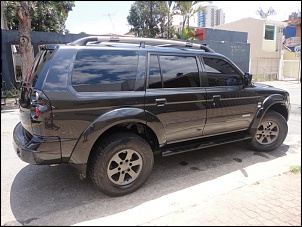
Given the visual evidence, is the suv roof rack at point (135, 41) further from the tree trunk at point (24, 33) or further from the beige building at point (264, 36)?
the beige building at point (264, 36)

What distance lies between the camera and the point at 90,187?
3275mm

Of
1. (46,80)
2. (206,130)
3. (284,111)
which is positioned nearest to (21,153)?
(46,80)

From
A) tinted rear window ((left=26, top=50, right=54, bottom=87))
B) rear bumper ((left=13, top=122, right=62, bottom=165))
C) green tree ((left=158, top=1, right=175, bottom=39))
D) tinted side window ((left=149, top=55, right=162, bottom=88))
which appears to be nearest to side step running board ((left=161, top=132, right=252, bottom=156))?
tinted side window ((left=149, top=55, right=162, bottom=88))

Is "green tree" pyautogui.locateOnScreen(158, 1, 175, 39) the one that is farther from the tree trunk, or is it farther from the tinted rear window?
the tinted rear window

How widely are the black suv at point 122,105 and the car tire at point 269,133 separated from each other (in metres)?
0.62

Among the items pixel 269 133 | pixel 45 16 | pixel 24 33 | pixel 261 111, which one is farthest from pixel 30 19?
pixel 269 133

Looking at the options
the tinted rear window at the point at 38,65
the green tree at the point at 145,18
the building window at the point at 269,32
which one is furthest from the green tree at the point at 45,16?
the building window at the point at 269,32

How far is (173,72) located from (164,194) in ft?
5.21

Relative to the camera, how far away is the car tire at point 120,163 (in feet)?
9.57

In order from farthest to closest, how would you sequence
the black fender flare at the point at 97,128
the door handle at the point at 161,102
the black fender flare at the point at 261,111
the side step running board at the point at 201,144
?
the black fender flare at the point at 261,111 < the side step running board at the point at 201,144 < the door handle at the point at 161,102 < the black fender flare at the point at 97,128

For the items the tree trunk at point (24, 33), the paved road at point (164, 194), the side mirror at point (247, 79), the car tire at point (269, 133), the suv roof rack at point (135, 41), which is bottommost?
the paved road at point (164, 194)

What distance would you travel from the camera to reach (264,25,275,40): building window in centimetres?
2501

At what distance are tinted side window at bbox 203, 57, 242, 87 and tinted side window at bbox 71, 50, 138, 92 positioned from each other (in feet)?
4.07

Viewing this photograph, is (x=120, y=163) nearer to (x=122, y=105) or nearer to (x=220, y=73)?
(x=122, y=105)
